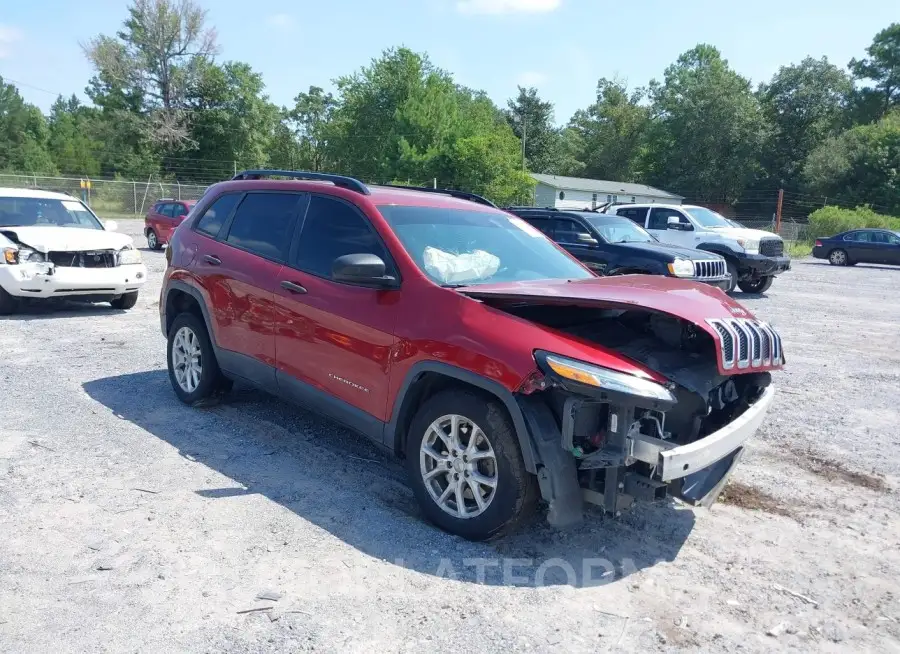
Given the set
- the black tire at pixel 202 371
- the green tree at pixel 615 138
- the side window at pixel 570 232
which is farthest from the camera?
the green tree at pixel 615 138

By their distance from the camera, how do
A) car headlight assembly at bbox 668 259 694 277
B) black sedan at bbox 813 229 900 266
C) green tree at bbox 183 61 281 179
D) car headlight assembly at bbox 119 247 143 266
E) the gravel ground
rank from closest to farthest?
the gravel ground < car headlight assembly at bbox 119 247 143 266 < car headlight assembly at bbox 668 259 694 277 < black sedan at bbox 813 229 900 266 < green tree at bbox 183 61 281 179

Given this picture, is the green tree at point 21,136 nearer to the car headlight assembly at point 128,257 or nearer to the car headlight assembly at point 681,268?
the car headlight assembly at point 128,257

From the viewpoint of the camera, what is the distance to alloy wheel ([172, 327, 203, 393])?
5.81m

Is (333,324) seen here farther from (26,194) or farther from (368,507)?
(26,194)

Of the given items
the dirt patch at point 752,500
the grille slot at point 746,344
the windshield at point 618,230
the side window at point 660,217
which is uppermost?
the side window at point 660,217

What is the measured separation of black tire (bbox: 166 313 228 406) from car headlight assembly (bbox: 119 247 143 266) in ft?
15.8

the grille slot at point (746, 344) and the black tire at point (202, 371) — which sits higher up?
the grille slot at point (746, 344)

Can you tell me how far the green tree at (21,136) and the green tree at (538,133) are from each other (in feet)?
152

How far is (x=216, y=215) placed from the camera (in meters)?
5.83

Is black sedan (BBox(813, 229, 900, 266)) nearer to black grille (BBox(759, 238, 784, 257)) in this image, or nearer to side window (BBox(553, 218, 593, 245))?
black grille (BBox(759, 238, 784, 257))

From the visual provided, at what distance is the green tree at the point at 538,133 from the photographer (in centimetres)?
7875

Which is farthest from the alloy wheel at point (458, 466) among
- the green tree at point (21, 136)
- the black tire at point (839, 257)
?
the green tree at point (21, 136)

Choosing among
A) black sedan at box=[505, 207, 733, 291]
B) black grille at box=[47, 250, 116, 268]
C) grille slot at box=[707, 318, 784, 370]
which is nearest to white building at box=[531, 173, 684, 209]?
black sedan at box=[505, 207, 733, 291]

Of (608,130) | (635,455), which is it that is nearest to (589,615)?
(635,455)
